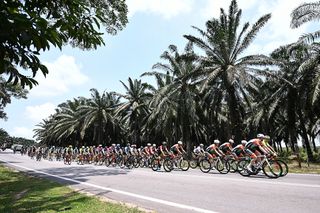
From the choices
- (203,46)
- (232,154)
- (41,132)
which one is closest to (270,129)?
(203,46)

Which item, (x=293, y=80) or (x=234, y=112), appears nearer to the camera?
(x=234, y=112)

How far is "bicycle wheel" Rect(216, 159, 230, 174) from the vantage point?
16384mm

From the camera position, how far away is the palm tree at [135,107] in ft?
142

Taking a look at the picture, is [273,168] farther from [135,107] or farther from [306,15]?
[135,107]

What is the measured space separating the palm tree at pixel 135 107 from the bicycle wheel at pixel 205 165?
24.8m

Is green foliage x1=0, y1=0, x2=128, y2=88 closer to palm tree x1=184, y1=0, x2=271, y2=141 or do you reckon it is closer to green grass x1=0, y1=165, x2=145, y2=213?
green grass x1=0, y1=165, x2=145, y2=213

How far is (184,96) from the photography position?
1236 inches

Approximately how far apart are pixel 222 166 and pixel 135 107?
87.5ft

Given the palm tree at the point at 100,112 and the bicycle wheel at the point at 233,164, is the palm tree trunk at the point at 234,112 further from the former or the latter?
the palm tree at the point at 100,112

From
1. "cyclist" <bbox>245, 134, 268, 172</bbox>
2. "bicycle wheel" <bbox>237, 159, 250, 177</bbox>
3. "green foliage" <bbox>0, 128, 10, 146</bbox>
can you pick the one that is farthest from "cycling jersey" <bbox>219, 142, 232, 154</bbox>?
"green foliage" <bbox>0, 128, 10, 146</bbox>

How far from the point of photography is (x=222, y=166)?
660 inches

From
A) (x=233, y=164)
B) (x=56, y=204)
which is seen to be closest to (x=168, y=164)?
(x=233, y=164)

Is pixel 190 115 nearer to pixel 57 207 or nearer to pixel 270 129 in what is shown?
pixel 270 129

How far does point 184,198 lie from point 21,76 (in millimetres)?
6756
